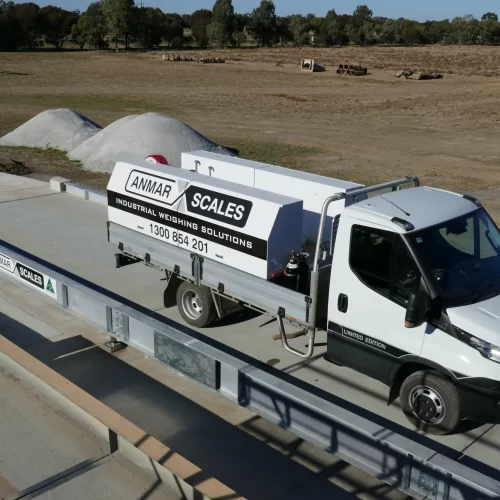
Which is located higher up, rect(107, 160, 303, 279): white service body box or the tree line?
the tree line

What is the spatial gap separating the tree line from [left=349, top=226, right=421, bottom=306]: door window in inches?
3772

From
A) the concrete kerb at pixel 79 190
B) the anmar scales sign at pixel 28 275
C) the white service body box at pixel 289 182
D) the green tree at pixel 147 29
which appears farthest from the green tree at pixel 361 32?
the anmar scales sign at pixel 28 275

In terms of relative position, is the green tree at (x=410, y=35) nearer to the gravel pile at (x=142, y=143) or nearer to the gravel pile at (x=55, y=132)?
the gravel pile at (x=55, y=132)

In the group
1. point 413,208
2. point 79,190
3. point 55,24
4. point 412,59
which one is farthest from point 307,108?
point 55,24

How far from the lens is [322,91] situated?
47906 mm

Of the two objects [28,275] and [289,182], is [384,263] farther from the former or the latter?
[28,275]

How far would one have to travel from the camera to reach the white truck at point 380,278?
630cm

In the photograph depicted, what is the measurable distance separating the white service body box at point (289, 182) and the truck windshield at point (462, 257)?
170cm

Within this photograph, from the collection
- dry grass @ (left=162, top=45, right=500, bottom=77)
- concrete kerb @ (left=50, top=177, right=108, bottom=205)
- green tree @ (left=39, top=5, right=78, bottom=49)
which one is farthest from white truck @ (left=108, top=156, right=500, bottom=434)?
green tree @ (left=39, top=5, right=78, bottom=49)

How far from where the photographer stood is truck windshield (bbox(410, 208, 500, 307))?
6.54 meters

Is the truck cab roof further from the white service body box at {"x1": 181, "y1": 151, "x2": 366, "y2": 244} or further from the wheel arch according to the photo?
the wheel arch

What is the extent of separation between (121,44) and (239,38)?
2061 centimetres

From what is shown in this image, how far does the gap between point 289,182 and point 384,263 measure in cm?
270

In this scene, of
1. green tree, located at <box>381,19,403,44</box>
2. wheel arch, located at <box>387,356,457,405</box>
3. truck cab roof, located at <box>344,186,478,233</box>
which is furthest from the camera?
green tree, located at <box>381,19,403,44</box>
